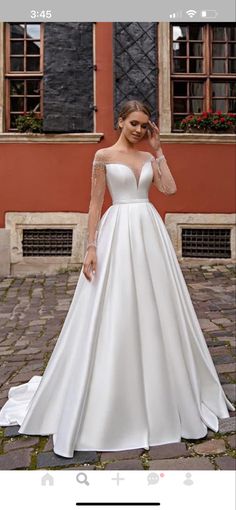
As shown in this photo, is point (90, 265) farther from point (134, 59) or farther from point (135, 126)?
point (134, 59)

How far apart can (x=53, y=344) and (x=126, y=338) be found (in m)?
2.04

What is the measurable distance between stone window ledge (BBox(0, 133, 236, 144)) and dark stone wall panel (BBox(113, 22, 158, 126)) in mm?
543

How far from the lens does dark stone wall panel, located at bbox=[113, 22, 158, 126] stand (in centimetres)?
738

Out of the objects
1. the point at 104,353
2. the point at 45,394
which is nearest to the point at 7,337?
the point at 45,394

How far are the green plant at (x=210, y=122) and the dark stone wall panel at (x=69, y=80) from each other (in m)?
1.42

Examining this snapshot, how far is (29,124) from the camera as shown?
7605 millimetres

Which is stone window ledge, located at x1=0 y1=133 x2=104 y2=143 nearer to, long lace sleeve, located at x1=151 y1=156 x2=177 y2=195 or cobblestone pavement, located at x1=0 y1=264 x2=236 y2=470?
cobblestone pavement, located at x1=0 y1=264 x2=236 y2=470

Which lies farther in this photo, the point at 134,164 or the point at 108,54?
the point at 108,54

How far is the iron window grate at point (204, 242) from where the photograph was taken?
25.6 feet

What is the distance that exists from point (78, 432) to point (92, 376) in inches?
9.7
